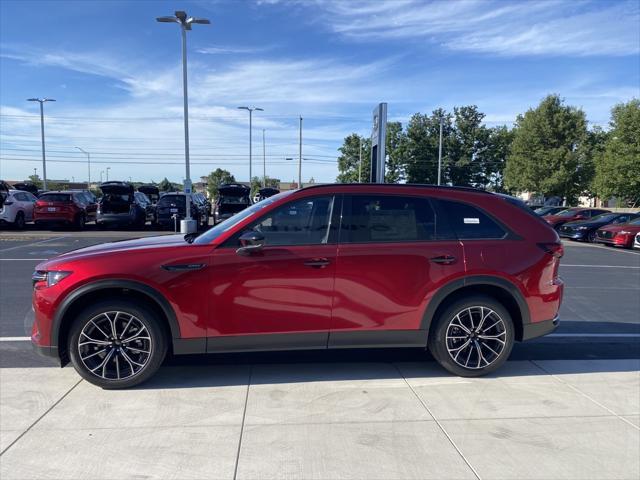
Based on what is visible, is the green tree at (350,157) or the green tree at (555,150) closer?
the green tree at (555,150)

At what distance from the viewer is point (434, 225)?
4.53 meters

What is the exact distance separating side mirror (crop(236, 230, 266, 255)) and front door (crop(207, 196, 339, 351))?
0.04m

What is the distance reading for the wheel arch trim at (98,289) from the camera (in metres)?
4.01

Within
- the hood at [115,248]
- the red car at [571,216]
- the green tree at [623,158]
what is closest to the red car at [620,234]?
the red car at [571,216]

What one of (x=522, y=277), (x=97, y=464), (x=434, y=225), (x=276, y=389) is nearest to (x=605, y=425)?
(x=522, y=277)

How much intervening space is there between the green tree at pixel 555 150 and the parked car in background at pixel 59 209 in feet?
97.1

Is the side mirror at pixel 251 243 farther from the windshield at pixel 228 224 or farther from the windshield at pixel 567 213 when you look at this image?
the windshield at pixel 567 213

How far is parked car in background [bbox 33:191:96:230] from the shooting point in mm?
20219

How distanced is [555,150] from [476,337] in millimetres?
34490

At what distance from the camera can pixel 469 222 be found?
15.0ft

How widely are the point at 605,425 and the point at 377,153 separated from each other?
7.85 meters

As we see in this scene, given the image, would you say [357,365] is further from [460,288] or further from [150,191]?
[150,191]

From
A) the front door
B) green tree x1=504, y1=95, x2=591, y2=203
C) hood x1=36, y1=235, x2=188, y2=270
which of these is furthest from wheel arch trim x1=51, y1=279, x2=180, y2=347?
green tree x1=504, y1=95, x2=591, y2=203

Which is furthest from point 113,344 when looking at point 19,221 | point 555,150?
point 555,150
